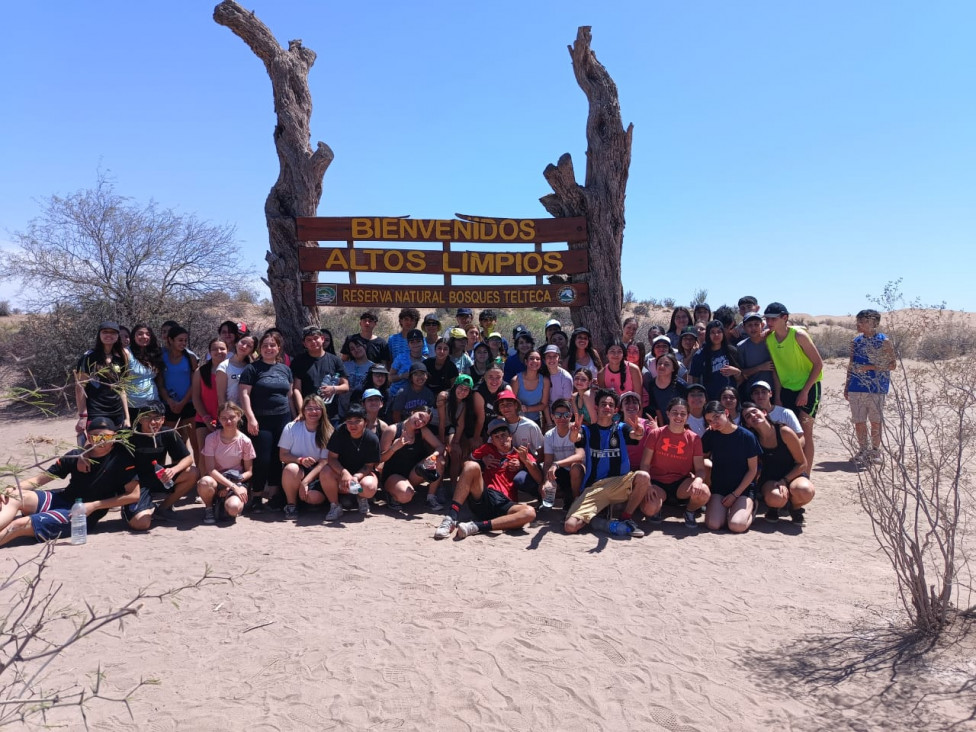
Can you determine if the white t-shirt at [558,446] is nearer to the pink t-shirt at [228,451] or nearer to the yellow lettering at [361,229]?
the pink t-shirt at [228,451]

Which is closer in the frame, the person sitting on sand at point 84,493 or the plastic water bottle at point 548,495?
the person sitting on sand at point 84,493

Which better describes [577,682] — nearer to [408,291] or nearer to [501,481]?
[501,481]

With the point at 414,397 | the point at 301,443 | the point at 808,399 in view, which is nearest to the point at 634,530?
the point at 414,397

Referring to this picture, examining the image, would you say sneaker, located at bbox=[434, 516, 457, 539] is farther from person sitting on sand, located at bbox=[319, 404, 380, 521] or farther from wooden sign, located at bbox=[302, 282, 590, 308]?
wooden sign, located at bbox=[302, 282, 590, 308]

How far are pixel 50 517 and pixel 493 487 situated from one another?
385 cm

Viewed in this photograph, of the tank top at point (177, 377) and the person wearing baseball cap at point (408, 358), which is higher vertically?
the person wearing baseball cap at point (408, 358)

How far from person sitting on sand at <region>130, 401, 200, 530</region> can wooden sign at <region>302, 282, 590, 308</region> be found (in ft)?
9.92

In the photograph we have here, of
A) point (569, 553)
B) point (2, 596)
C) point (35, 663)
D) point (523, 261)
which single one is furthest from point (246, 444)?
point (523, 261)

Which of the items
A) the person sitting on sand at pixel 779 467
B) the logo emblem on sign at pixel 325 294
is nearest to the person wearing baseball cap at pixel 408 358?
the logo emblem on sign at pixel 325 294

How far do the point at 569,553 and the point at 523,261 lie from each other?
15.6ft

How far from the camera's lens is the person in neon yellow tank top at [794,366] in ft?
23.7

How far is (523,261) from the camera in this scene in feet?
30.2

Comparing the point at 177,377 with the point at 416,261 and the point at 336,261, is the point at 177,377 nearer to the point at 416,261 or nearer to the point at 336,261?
the point at 336,261

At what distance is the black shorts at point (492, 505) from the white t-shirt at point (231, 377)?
2.73m
